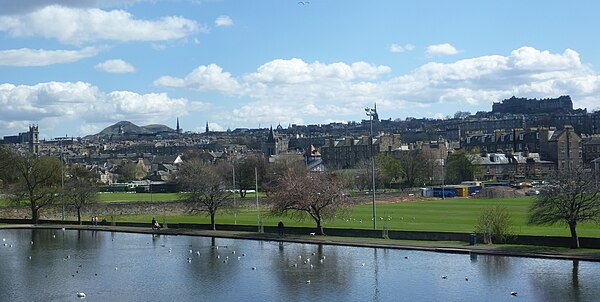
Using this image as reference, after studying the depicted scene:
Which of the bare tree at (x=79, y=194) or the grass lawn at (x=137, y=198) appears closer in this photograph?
the bare tree at (x=79, y=194)

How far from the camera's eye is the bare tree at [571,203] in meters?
45.7

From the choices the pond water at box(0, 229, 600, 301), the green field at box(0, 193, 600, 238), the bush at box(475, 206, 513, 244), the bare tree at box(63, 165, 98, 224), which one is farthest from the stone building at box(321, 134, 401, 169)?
the pond water at box(0, 229, 600, 301)

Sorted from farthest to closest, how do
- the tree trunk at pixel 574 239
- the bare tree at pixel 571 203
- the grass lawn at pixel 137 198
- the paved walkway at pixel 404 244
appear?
1. the grass lawn at pixel 137 198
2. the bare tree at pixel 571 203
3. the tree trunk at pixel 574 239
4. the paved walkway at pixel 404 244

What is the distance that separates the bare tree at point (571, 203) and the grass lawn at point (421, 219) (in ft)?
21.7

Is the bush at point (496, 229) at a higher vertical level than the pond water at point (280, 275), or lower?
higher

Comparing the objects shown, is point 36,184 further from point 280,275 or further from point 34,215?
point 280,275

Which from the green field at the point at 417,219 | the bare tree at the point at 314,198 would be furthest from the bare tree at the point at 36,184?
the bare tree at the point at 314,198

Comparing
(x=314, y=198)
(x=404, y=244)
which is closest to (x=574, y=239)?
(x=404, y=244)

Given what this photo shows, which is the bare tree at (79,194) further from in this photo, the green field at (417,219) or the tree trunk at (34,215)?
the green field at (417,219)

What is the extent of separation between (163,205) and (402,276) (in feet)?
193

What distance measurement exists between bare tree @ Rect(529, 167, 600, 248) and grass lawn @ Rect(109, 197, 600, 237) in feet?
21.7

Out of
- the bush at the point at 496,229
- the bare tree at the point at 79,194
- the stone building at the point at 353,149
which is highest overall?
the stone building at the point at 353,149

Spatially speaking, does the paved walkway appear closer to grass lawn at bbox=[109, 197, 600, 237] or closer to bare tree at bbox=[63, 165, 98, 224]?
grass lawn at bbox=[109, 197, 600, 237]

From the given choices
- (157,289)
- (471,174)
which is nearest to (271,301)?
(157,289)
